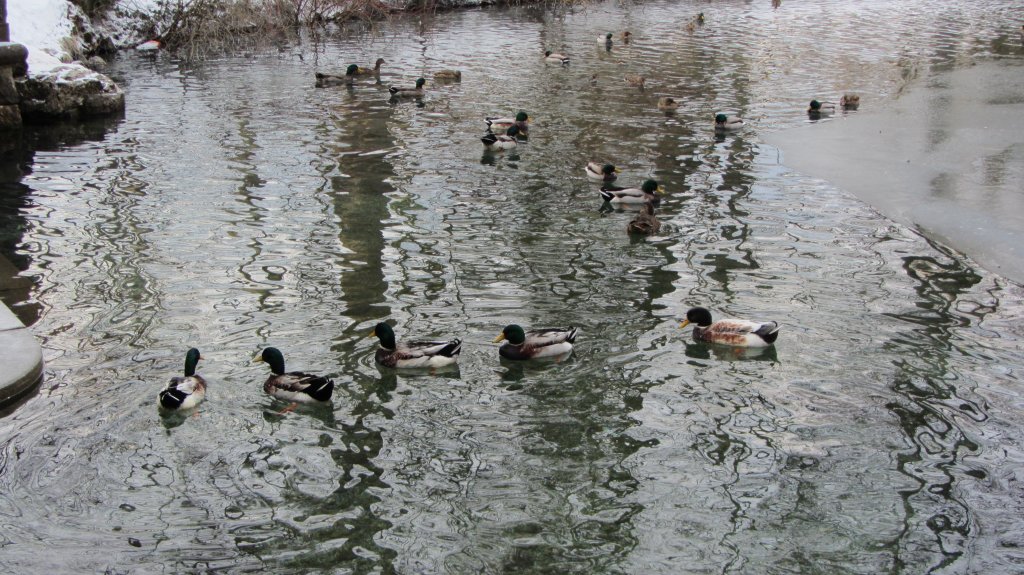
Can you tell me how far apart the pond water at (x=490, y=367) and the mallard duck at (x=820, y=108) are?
5.81 ft

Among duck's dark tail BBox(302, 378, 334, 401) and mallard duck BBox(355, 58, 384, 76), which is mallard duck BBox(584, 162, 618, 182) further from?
mallard duck BBox(355, 58, 384, 76)

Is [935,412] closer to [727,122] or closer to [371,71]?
[727,122]

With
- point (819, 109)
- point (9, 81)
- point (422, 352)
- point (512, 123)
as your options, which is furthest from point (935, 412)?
point (9, 81)

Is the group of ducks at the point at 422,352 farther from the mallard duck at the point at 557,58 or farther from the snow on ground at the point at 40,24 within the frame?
the mallard duck at the point at 557,58

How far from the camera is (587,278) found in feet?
37.1

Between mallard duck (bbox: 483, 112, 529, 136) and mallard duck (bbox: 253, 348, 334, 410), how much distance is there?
9.83 m

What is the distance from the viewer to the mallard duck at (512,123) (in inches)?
707

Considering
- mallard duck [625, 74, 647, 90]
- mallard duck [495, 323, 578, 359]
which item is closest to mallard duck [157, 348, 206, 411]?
mallard duck [495, 323, 578, 359]

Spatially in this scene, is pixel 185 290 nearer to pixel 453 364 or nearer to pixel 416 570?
pixel 453 364

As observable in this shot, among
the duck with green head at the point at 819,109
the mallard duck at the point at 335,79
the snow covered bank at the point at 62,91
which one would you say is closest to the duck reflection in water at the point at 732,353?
the duck with green head at the point at 819,109

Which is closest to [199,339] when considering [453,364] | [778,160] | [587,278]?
[453,364]

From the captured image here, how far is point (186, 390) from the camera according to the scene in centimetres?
824

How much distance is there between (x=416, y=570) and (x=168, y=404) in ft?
9.79

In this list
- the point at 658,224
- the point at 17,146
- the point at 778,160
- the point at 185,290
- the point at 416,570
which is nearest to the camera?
the point at 416,570
